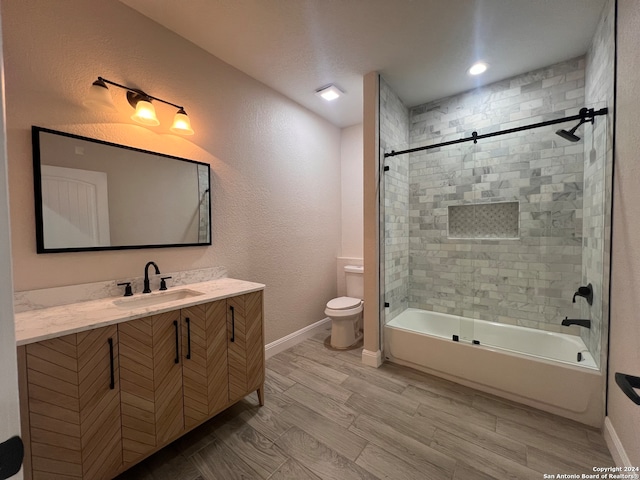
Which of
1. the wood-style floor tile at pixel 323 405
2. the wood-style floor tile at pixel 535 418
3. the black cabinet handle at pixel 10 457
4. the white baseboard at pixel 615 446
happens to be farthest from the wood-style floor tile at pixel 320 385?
the black cabinet handle at pixel 10 457

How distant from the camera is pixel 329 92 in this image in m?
2.63

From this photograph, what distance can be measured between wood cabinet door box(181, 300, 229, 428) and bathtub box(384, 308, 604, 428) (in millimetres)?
1581

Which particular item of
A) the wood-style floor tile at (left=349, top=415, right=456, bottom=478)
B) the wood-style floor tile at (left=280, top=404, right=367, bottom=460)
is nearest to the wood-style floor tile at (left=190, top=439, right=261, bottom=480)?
the wood-style floor tile at (left=280, top=404, right=367, bottom=460)

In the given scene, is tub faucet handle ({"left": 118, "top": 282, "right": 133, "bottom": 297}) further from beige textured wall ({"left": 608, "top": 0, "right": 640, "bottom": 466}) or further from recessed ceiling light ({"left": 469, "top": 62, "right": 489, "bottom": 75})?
recessed ceiling light ({"left": 469, "top": 62, "right": 489, "bottom": 75})

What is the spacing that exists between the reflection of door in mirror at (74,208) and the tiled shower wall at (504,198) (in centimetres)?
281

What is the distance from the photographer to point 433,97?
283cm

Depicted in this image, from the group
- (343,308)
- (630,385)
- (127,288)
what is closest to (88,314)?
(127,288)

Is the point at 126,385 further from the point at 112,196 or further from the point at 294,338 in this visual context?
the point at 294,338

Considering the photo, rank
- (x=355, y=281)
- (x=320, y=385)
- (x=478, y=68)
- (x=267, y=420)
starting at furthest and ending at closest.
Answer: (x=355, y=281)
(x=478, y=68)
(x=320, y=385)
(x=267, y=420)

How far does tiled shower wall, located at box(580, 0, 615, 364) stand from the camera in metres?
1.62

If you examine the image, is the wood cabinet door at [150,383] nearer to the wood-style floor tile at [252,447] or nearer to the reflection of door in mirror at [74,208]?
the wood-style floor tile at [252,447]

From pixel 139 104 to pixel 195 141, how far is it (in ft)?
1.47

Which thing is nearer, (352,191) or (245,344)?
(245,344)

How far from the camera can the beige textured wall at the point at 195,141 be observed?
1.36m
